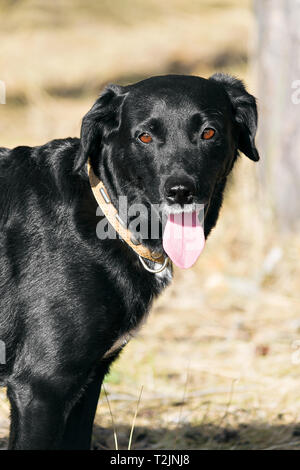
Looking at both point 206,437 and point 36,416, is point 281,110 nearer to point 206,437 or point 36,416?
point 206,437

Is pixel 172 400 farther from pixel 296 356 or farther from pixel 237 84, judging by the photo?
pixel 237 84

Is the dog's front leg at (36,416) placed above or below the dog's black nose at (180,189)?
below

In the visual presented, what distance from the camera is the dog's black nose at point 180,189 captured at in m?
2.73

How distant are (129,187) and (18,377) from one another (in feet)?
2.96

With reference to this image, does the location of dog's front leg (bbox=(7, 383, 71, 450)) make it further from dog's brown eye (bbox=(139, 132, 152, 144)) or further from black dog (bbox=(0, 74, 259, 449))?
dog's brown eye (bbox=(139, 132, 152, 144))

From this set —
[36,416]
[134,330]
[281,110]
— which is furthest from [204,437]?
[281,110]

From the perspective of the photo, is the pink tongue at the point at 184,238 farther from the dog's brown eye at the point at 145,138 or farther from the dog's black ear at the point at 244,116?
the dog's black ear at the point at 244,116

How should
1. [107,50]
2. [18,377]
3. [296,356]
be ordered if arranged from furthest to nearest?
[107,50], [296,356], [18,377]

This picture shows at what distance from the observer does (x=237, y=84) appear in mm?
3287

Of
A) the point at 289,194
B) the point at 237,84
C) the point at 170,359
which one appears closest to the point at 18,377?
the point at 237,84

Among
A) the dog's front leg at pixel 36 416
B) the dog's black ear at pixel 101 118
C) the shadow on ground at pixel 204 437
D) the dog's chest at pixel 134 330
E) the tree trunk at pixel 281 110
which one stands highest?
the tree trunk at pixel 281 110

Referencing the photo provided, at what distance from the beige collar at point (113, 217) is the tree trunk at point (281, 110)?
3.19m

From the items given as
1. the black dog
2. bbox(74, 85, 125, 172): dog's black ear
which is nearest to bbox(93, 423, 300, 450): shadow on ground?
the black dog

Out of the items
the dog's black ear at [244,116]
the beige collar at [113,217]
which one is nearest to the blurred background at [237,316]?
the beige collar at [113,217]
